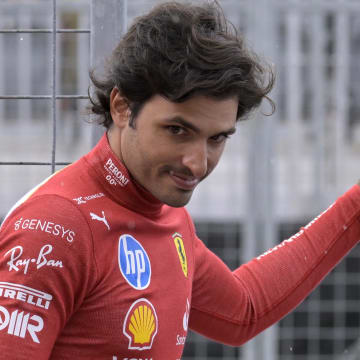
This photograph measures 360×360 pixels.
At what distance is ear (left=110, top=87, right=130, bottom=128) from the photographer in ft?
5.41

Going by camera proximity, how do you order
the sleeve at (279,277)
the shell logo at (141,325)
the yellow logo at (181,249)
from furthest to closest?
1. the sleeve at (279,277)
2. the yellow logo at (181,249)
3. the shell logo at (141,325)

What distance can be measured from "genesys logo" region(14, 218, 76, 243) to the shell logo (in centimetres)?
20

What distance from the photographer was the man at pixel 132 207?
1438 millimetres

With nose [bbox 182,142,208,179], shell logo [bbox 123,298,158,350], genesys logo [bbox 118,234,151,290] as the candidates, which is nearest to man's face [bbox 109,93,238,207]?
nose [bbox 182,142,208,179]

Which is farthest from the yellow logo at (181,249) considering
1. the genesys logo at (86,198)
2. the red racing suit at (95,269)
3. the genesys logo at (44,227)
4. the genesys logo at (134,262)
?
the genesys logo at (44,227)

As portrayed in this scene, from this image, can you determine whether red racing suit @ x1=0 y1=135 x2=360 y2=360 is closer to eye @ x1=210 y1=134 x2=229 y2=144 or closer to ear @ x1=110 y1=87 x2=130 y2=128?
ear @ x1=110 y1=87 x2=130 y2=128

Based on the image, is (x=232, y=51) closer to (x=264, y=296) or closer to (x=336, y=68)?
(x=264, y=296)

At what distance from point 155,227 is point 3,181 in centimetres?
339

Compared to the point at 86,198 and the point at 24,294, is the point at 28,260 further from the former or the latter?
the point at 86,198

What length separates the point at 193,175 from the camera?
1588 millimetres

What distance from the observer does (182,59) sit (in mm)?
1569

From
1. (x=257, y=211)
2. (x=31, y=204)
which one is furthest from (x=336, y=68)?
(x=31, y=204)

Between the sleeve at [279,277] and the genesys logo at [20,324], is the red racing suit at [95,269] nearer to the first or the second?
the genesys logo at [20,324]

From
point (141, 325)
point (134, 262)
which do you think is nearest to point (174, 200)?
point (134, 262)
